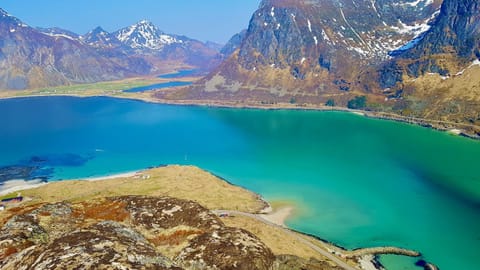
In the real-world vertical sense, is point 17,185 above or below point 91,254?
below

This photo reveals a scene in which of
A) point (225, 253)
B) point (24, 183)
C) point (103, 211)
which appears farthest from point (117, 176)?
point (225, 253)

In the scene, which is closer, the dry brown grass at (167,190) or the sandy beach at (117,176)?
the dry brown grass at (167,190)

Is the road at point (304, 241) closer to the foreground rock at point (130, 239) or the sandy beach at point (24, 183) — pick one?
the foreground rock at point (130, 239)

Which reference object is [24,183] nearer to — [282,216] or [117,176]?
[117,176]

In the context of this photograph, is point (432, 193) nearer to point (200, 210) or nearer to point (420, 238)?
point (420, 238)

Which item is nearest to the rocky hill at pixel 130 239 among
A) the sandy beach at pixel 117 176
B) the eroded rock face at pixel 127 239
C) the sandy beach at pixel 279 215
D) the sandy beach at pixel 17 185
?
the eroded rock face at pixel 127 239

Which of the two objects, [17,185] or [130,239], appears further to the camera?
[17,185]

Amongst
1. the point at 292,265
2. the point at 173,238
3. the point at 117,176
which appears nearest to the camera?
the point at 173,238

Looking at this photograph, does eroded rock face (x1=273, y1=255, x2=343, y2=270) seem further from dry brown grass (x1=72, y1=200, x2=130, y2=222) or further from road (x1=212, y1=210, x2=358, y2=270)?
road (x1=212, y1=210, x2=358, y2=270)

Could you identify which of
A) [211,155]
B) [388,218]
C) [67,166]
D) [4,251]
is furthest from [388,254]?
[67,166]
